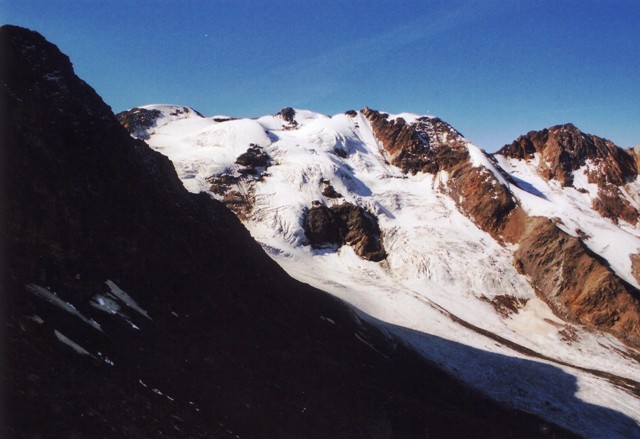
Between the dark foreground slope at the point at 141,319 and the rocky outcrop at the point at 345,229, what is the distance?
119 ft

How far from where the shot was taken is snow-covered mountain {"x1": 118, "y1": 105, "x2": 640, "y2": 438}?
1409 inches

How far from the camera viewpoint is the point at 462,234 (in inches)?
2562

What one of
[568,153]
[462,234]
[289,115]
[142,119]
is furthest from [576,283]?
[142,119]

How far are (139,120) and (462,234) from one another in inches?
2958

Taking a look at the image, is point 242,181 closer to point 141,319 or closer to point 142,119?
point 142,119

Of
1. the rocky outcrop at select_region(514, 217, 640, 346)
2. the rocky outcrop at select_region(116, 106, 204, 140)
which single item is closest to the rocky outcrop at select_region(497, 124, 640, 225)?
the rocky outcrop at select_region(514, 217, 640, 346)

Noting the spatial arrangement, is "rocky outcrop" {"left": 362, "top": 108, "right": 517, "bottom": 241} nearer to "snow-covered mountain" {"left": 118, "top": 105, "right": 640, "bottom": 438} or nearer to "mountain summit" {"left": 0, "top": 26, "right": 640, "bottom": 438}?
"snow-covered mountain" {"left": 118, "top": 105, "right": 640, "bottom": 438}

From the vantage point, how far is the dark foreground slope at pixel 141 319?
10641mm

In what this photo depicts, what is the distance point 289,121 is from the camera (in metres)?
109

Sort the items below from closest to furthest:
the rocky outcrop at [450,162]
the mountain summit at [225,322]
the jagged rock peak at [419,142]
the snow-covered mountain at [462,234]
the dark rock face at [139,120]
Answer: the mountain summit at [225,322] < the snow-covered mountain at [462,234] < the rocky outcrop at [450,162] < the jagged rock peak at [419,142] < the dark rock face at [139,120]

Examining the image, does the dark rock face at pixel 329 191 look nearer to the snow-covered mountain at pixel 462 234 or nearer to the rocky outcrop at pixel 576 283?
the snow-covered mountain at pixel 462 234

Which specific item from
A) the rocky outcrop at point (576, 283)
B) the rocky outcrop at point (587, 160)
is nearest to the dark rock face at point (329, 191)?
the rocky outcrop at point (576, 283)

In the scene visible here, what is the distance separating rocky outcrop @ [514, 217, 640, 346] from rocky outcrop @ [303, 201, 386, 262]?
20617 millimetres

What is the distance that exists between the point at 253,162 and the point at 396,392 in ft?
199
